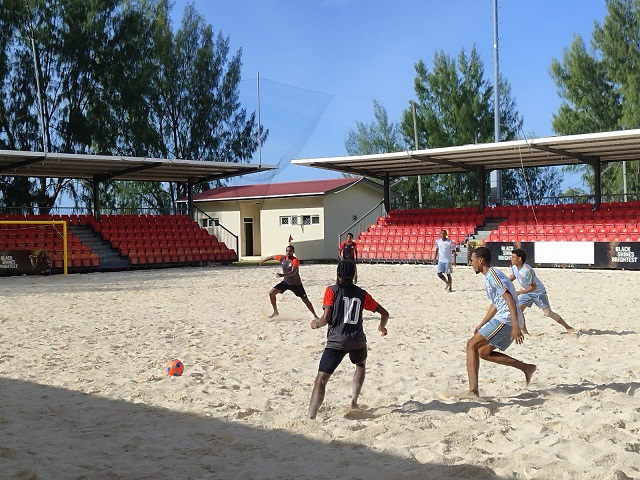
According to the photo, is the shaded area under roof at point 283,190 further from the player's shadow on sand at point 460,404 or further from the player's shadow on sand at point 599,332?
the player's shadow on sand at point 460,404

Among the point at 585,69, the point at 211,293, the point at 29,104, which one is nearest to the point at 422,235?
the point at 211,293

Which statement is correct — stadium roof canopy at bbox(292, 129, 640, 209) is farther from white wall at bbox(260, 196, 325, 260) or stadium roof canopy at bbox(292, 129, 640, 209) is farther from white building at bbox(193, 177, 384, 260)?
white wall at bbox(260, 196, 325, 260)

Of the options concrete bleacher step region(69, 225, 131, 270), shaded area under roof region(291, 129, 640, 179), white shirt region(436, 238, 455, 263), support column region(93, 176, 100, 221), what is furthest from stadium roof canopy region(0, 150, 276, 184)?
white shirt region(436, 238, 455, 263)

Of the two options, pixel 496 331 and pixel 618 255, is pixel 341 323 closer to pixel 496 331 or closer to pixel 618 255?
pixel 496 331

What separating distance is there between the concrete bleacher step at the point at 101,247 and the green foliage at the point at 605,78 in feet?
95.2

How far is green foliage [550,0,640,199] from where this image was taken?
40781 millimetres

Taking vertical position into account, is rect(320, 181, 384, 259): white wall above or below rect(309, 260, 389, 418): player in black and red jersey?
above

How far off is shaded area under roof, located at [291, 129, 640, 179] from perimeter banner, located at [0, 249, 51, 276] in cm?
1209

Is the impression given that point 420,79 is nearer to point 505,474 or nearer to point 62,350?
point 62,350

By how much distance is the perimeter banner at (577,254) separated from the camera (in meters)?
23.2

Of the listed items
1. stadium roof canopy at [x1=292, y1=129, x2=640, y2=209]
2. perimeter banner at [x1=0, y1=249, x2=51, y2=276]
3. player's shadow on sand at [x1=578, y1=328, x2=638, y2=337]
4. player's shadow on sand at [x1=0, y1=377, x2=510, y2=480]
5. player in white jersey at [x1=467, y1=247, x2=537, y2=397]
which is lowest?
player's shadow on sand at [x1=0, y1=377, x2=510, y2=480]

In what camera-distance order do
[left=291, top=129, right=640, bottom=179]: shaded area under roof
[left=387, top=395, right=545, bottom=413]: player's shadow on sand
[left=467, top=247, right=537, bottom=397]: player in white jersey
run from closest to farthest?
[left=387, top=395, right=545, bottom=413]: player's shadow on sand, [left=467, top=247, right=537, bottom=397]: player in white jersey, [left=291, top=129, right=640, bottom=179]: shaded area under roof

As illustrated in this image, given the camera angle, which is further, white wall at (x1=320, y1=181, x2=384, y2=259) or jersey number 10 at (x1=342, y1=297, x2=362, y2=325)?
white wall at (x1=320, y1=181, x2=384, y2=259)

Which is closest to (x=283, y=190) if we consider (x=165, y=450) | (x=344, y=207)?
(x=344, y=207)
